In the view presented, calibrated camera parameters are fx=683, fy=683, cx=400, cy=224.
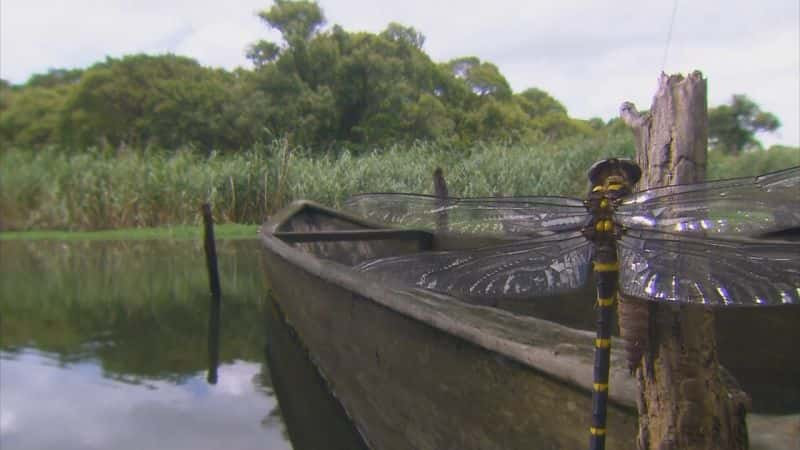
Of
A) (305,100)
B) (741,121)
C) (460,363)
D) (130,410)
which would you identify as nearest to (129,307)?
(130,410)

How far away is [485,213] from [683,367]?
1.89ft

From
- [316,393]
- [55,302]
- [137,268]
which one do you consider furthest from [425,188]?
[316,393]

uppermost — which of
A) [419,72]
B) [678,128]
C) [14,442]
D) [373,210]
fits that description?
[419,72]

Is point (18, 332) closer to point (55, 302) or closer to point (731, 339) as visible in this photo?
point (55, 302)

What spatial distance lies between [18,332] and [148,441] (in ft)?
7.21

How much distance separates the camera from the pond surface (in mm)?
2621

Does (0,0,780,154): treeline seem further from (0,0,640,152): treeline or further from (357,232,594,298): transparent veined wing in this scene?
(357,232,594,298): transparent veined wing

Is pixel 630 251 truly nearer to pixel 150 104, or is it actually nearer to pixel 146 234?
pixel 146 234

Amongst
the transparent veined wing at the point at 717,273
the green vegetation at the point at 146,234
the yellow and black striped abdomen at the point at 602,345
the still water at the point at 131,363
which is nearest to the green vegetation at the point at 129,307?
the still water at the point at 131,363

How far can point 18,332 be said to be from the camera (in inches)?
166

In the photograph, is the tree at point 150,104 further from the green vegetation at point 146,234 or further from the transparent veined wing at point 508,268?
the transparent veined wing at point 508,268

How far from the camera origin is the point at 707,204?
1.06 m

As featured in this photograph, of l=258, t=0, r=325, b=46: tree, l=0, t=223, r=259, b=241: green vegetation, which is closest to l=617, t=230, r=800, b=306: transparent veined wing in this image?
l=0, t=223, r=259, b=241: green vegetation

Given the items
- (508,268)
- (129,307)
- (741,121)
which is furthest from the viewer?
(741,121)
